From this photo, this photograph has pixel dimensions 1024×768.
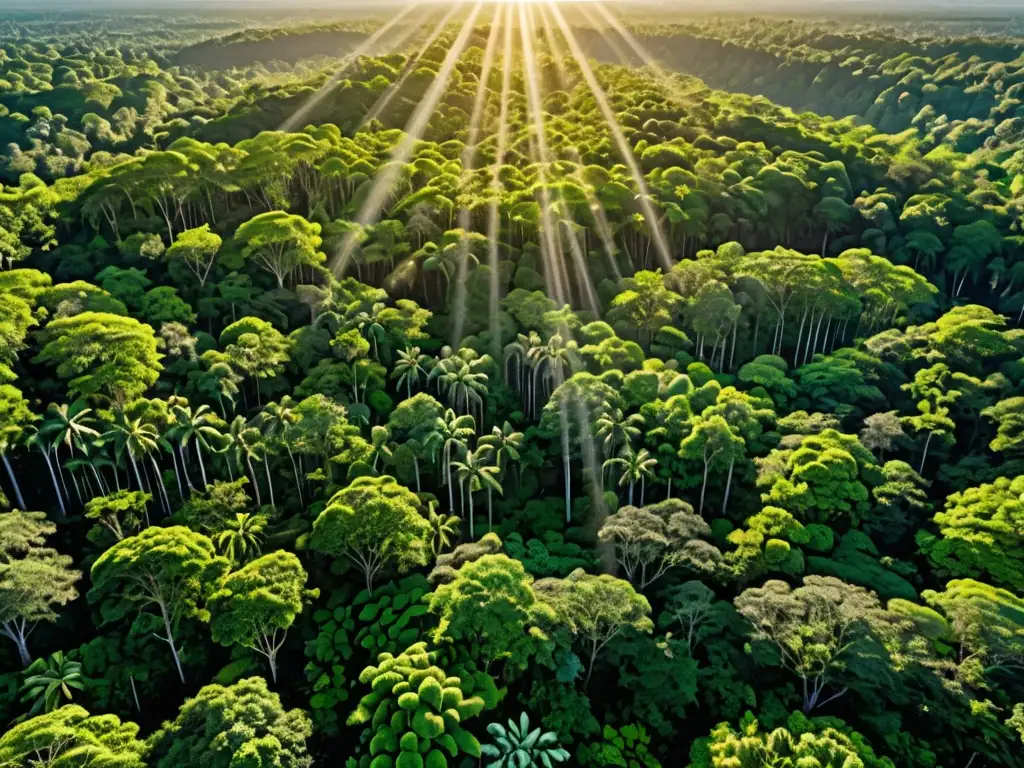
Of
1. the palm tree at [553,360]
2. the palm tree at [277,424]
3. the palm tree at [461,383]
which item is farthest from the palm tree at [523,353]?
the palm tree at [277,424]

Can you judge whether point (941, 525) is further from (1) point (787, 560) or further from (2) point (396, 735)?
(2) point (396, 735)

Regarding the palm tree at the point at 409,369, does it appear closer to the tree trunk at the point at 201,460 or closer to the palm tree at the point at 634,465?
the tree trunk at the point at 201,460

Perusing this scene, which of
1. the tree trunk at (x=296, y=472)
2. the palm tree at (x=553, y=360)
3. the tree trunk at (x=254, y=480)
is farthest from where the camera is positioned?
the palm tree at (x=553, y=360)

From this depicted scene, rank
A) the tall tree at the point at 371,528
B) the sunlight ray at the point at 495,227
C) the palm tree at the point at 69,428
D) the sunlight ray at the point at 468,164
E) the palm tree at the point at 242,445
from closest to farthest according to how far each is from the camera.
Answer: the tall tree at the point at 371,528 → the palm tree at the point at 69,428 → the palm tree at the point at 242,445 → the sunlight ray at the point at 495,227 → the sunlight ray at the point at 468,164

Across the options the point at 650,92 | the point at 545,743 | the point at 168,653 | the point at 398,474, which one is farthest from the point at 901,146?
the point at 168,653

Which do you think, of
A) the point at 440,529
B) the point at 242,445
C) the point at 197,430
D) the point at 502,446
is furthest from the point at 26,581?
the point at 502,446

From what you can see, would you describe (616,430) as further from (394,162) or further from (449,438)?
(394,162)
